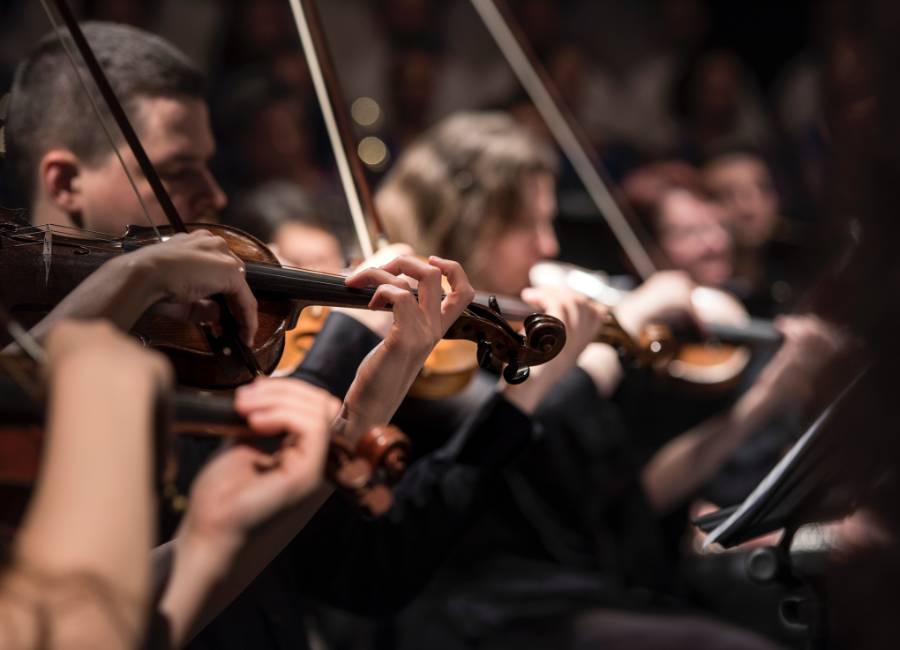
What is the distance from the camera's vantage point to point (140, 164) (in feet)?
3.07

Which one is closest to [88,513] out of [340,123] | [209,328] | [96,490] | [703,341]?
[96,490]

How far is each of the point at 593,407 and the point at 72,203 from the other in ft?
3.23

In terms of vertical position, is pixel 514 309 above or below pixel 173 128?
below

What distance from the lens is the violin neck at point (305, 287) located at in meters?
0.89

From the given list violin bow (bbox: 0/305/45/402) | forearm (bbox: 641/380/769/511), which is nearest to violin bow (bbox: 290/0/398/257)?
violin bow (bbox: 0/305/45/402)

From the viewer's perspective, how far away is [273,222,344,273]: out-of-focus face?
1685mm

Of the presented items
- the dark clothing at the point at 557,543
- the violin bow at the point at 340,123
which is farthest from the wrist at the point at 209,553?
the dark clothing at the point at 557,543

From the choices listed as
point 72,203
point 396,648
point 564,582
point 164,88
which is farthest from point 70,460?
point 564,582

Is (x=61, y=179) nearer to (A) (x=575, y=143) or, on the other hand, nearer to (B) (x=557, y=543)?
(B) (x=557, y=543)

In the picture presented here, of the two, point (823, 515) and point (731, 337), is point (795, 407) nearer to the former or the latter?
point (731, 337)

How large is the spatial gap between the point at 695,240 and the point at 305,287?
1762mm

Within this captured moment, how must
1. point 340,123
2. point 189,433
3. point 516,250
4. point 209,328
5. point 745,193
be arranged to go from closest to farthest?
point 189,433 < point 209,328 < point 340,123 < point 516,250 < point 745,193

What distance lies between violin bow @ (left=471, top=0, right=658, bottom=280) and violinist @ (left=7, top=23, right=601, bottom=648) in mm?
773

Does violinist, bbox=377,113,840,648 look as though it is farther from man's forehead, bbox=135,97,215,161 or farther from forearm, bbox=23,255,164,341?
forearm, bbox=23,255,164,341
